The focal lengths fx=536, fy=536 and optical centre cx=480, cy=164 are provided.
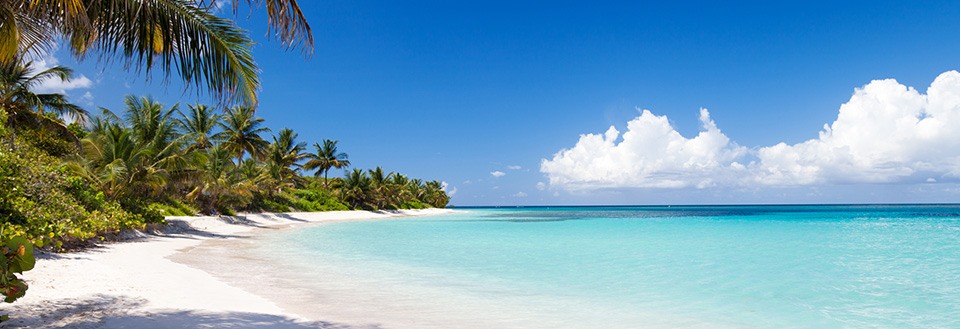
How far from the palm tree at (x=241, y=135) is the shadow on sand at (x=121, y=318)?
34234 millimetres

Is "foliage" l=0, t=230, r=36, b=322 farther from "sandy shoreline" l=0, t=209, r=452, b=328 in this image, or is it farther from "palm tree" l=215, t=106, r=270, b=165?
"palm tree" l=215, t=106, r=270, b=165

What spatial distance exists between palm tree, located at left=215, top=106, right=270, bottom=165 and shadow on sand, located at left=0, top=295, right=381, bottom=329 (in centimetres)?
3423

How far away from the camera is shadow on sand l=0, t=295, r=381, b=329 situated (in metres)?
5.12

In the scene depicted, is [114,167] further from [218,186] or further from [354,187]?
Result: [354,187]

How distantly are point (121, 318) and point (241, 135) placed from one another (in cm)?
3619

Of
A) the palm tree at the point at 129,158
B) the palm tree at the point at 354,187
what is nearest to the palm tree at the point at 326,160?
the palm tree at the point at 354,187

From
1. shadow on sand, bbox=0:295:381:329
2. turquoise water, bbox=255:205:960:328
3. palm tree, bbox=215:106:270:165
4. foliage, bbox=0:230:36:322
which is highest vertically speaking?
palm tree, bbox=215:106:270:165

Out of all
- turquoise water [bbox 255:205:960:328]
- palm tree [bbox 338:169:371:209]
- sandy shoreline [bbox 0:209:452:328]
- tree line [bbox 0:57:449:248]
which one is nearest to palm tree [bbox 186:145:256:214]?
tree line [bbox 0:57:449:248]

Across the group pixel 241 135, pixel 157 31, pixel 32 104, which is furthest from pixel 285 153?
pixel 157 31

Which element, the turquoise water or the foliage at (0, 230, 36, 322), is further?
the turquoise water

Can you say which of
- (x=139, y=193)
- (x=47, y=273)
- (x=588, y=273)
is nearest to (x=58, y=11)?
(x=47, y=273)

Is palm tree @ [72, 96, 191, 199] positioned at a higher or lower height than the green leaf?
→ higher

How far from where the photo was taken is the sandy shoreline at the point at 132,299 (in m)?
5.39

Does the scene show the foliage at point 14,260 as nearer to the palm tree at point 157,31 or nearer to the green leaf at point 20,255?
the green leaf at point 20,255
